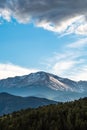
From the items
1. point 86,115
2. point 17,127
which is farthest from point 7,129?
point 86,115

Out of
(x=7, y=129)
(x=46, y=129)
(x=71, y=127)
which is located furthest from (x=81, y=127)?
(x=7, y=129)

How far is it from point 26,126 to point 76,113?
91.3 ft

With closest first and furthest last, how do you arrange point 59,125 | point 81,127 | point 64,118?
point 81,127
point 59,125
point 64,118

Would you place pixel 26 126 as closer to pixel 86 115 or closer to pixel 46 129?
pixel 46 129

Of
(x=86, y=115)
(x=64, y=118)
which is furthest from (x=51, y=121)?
(x=86, y=115)

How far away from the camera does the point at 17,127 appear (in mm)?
193500

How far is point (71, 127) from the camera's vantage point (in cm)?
17175

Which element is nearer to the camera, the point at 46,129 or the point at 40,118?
the point at 46,129

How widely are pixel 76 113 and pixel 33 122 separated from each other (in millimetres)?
24441

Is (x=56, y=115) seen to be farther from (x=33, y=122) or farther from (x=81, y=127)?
(x=81, y=127)

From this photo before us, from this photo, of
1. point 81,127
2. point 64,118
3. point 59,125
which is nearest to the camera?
point 81,127

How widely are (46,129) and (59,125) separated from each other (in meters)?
6.94

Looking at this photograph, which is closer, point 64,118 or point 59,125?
point 59,125

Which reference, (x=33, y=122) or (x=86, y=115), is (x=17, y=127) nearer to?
(x=33, y=122)
